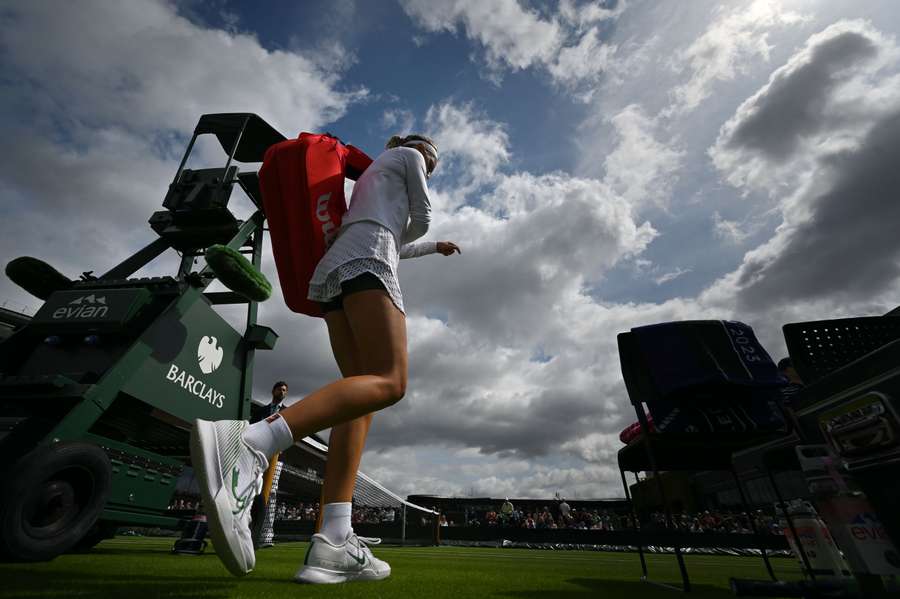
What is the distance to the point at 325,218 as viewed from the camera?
1937 mm

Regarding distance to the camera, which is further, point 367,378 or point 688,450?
point 688,450

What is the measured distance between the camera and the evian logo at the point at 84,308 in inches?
118

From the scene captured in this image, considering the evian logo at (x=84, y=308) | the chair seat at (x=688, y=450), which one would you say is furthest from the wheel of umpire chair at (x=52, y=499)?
the chair seat at (x=688, y=450)

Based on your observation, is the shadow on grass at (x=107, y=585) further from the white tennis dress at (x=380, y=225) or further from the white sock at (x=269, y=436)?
the white tennis dress at (x=380, y=225)

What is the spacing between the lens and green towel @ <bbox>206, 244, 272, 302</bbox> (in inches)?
119

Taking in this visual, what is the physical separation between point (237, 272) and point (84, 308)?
3.64 feet

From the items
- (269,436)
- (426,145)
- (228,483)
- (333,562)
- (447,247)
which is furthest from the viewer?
(447,247)

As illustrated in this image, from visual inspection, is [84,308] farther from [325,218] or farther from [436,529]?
[436,529]

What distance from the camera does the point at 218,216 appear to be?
4340 mm

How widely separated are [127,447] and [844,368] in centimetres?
365

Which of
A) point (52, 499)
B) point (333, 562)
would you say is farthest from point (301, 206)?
point (52, 499)

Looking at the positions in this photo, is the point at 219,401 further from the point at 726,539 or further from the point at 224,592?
the point at 726,539

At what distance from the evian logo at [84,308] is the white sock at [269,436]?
2.48m

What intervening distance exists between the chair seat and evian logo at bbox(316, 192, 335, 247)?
1.85 meters
